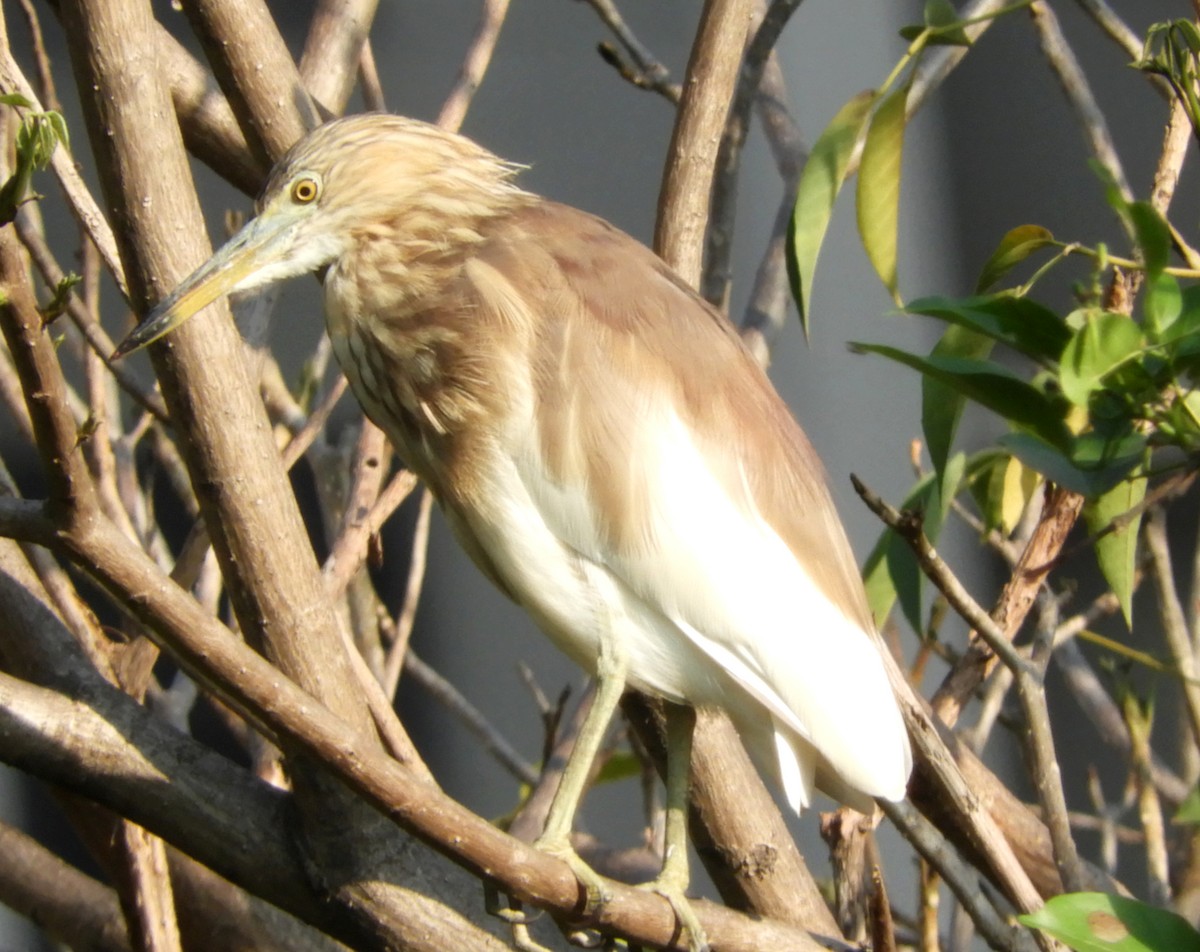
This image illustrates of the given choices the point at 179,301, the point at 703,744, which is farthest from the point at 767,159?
the point at 179,301

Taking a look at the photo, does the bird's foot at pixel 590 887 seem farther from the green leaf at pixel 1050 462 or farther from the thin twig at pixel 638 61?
the thin twig at pixel 638 61

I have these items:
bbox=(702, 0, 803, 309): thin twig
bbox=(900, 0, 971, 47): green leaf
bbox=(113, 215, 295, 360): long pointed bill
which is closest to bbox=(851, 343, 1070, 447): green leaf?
bbox=(900, 0, 971, 47): green leaf

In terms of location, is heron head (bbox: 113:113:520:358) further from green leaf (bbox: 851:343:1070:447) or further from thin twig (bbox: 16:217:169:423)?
green leaf (bbox: 851:343:1070:447)

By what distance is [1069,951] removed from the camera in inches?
47.1

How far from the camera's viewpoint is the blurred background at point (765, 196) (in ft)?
8.89

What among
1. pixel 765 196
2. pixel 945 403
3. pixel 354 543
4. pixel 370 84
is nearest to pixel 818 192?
pixel 945 403

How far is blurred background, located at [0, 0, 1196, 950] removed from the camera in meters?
2.71

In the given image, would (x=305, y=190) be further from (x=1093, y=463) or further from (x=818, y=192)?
(x=1093, y=463)

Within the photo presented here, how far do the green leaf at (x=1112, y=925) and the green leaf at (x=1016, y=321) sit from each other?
0.35m

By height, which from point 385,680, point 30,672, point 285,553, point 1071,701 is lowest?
point 1071,701

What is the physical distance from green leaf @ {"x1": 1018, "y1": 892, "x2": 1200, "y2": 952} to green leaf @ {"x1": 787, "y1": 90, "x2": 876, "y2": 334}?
0.46 meters

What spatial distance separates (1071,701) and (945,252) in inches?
34.0

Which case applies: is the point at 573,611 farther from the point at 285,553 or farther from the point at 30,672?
the point at 30,672

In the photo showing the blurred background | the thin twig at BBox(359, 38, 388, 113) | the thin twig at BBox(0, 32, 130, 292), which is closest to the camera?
the thin twig at BBox(0, 32, 130, 292)
